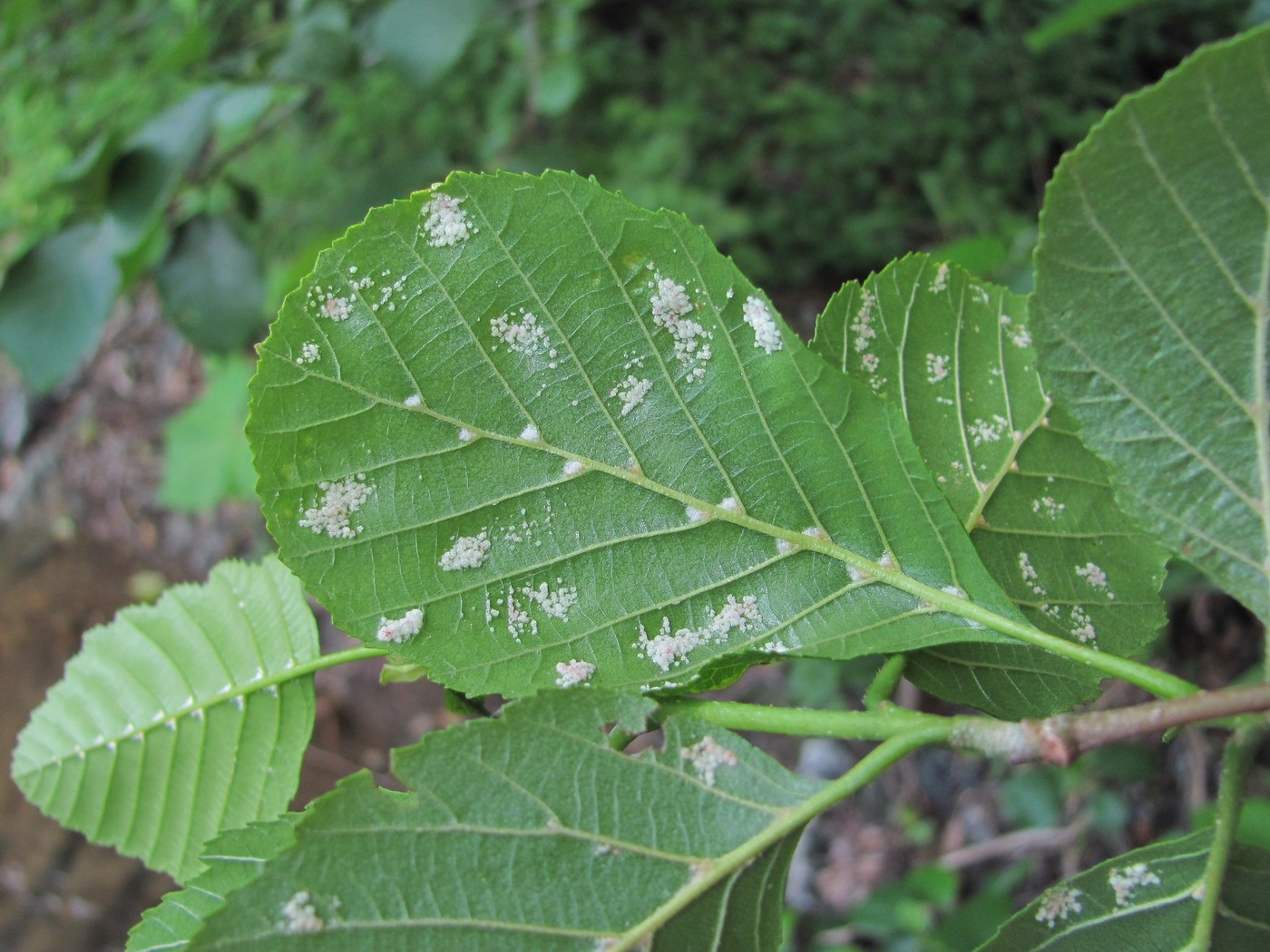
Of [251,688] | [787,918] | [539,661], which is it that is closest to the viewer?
[539,661]

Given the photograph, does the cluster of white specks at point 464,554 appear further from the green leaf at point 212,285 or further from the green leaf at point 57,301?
the green leaf at point 212,285

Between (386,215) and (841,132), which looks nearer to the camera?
(386,215)

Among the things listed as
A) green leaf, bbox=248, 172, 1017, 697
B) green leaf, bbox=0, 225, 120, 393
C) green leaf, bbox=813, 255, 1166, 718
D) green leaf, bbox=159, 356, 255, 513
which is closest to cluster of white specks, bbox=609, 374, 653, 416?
green leaf, bbox=248, 172, 1017, 697

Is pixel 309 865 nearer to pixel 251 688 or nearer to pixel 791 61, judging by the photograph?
pixel 251 688

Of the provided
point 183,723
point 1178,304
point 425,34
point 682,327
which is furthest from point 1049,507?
point 425,34

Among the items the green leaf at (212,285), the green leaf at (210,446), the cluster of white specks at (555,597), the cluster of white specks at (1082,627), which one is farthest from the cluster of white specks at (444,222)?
the green leaf at (210,446)

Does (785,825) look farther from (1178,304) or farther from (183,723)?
(183,723)

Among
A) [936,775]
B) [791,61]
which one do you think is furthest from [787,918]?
[791,61]
